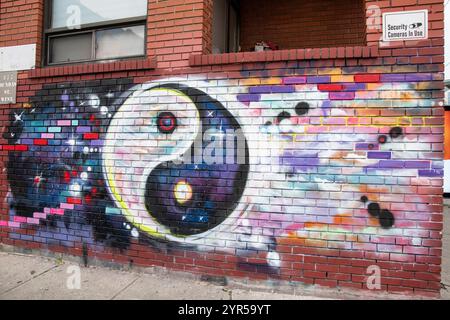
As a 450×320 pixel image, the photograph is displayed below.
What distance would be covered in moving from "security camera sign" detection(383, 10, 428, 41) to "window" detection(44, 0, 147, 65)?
263 centimetres

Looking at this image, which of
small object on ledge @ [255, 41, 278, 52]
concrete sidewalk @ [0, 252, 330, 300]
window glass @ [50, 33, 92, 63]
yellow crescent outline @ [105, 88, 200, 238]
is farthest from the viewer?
small object on ledge @ [255, 41, 278, 52]

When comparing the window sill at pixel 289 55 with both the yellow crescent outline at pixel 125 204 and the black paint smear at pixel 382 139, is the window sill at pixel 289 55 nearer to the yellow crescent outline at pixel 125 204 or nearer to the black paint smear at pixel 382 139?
the yellow crescent outline at pixel 125 204

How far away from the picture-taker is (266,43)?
185 inches

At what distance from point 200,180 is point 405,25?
250 centimetres

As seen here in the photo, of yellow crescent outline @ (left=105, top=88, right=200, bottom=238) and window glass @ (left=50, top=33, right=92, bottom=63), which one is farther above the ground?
window glass @ (left=50, top=33, right=92, bottom=63)

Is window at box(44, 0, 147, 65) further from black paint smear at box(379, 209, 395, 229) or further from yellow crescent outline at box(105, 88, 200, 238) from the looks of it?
black paint smear at box(379, 209, 395, 229)

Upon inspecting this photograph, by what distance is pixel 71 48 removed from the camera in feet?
13.3

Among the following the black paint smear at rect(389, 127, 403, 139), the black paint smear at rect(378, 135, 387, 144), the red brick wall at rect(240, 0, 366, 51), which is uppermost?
the red brick wall at rect(240, 0, 366, 51)

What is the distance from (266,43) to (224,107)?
207cm

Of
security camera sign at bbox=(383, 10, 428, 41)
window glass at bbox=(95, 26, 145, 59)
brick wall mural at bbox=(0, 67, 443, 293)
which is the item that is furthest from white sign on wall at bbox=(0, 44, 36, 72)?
security camera sign at bbox=(383, 10, 428, 41)

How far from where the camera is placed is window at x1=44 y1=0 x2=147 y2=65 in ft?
12.1

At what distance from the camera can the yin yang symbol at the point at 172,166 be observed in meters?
3.19
